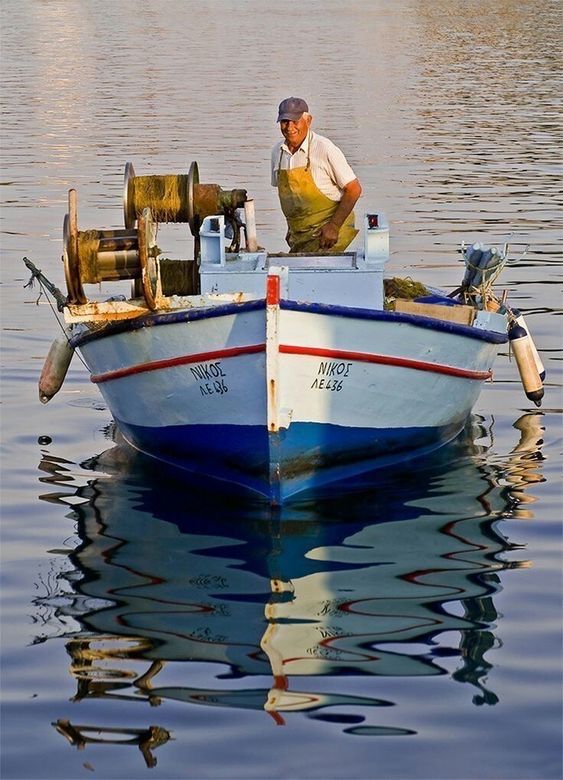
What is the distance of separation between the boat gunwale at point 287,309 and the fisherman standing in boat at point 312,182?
167cm

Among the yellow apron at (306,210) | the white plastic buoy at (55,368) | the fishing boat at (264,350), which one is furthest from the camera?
the white plastic buoy at (55,368)

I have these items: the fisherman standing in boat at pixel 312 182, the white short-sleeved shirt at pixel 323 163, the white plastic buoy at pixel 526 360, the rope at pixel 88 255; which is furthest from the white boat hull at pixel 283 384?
the white short-sleeved shirt at pixel 323 163

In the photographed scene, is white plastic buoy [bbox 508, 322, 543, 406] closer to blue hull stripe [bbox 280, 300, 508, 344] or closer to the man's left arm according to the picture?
blue hull stripe [bbox 280, 300, 508, 344]

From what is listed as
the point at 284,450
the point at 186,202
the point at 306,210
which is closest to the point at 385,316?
the point at 284,450

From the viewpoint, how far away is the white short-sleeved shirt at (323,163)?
460 inches

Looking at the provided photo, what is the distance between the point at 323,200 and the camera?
11.9 metres

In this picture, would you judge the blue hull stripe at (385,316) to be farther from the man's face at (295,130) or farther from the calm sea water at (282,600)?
the man's face at (295,130)

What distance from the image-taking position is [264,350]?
9492 mm

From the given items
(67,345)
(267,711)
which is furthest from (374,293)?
(267,711)

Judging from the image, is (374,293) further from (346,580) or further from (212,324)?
(346,580)

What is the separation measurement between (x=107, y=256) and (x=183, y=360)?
800 mm

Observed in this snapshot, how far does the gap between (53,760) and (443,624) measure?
2.32 meters

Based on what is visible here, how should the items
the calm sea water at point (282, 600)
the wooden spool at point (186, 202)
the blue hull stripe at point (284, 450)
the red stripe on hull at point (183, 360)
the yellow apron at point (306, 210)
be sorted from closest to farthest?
the calm sea water at point (282, 600), the red stripe on hull at point (183, 360), the blue hull stripe at point (284, 450), the wooden spool at point (186, 202), the yellow apron at point (306, 210)

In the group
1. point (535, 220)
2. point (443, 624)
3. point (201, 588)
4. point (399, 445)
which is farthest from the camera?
point (535, 220)
